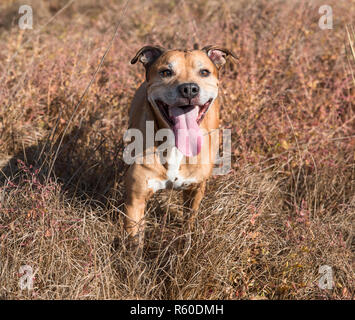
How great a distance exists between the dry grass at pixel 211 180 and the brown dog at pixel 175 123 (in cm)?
19

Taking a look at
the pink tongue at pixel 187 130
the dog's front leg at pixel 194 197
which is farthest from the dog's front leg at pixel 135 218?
the pink tongue at pixel 187 130

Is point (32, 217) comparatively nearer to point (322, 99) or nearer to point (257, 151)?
point (257, 151)

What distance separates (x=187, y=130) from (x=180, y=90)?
35 cm

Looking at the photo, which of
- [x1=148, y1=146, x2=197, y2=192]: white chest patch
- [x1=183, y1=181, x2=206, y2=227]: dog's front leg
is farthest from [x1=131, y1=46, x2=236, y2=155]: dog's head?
[x1=183, y1=181, x2=206, y2=227]: dog's front leg

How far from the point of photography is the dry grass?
3.39m

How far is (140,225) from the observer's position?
3742 millimetres

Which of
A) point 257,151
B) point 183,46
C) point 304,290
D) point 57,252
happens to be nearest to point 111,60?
point 183,46

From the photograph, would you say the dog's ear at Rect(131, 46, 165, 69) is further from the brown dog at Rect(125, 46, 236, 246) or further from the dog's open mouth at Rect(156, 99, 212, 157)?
the dog's open mouth at Rect(156, 99, 212, 157)

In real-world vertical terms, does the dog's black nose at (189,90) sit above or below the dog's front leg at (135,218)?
above

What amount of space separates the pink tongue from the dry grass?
48 centimetres

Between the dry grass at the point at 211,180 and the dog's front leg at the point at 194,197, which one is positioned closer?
the dry grass at the point at 211,180

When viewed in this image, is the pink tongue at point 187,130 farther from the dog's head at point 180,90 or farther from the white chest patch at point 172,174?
the white chest patch at point 172,174

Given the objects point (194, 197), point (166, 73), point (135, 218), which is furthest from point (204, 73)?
point (135, 218)

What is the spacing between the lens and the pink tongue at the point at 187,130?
11.6 ft
